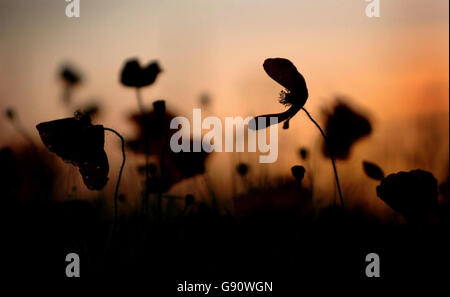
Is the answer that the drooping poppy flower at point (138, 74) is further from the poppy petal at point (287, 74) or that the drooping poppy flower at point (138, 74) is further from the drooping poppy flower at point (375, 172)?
the drooping poppy flower at point (375, 172)

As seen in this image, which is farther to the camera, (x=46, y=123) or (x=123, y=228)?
(x=123, y=228)

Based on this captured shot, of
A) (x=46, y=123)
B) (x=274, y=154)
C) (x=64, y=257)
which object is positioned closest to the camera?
(x=46, y=123)

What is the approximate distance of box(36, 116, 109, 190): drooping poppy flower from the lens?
1318 millimetres

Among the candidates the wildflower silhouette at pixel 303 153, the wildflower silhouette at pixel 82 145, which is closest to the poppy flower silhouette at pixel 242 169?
the wildflower silhouette at pixel 303 153

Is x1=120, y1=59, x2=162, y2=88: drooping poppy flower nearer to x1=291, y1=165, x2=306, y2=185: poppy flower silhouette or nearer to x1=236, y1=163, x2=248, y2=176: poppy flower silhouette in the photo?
x1=236, y1=163, x2=248, y2=176: poppy flower silhouette

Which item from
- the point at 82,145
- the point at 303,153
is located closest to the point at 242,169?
the point at 303,153

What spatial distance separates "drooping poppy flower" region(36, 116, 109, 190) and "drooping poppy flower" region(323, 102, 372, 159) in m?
0.57

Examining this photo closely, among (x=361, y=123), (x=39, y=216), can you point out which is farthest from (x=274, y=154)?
(x=39, y=216)

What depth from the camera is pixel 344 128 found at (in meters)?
1.59

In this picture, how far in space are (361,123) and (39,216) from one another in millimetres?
846

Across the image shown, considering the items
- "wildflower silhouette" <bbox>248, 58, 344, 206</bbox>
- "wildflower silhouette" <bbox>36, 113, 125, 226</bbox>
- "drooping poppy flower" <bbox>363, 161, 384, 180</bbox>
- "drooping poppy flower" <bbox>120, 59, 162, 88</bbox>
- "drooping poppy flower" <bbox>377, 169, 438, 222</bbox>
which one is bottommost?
"drooping poppy flower" <bbox>377, 169, 438, 222</bbox>

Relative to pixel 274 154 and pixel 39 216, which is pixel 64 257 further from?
pixel 274 154

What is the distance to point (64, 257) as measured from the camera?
1424 millimetres

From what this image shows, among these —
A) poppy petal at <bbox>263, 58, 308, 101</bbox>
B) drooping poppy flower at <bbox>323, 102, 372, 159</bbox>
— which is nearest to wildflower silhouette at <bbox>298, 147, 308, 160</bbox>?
drooping poppy flower at <bbox>323, 102, 372, 159</bbox>
